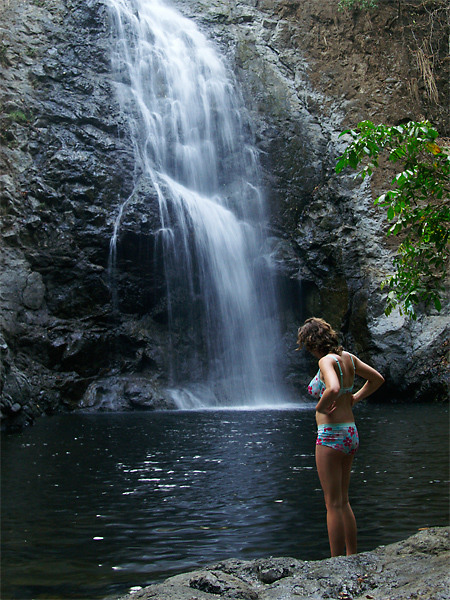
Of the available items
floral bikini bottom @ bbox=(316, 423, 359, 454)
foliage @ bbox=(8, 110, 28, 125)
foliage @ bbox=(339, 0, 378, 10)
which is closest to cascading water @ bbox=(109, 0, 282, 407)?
foliage @ bbox=(8, 110, 28, 125)

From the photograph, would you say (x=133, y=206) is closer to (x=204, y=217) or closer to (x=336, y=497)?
(x=204, y=217)

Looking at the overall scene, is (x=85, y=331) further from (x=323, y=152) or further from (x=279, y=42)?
(x=279, y=42)

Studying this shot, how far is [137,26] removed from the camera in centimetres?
2342

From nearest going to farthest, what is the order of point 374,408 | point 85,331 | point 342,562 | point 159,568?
point 342,562, point 159,568, point 374,408, point 85,331

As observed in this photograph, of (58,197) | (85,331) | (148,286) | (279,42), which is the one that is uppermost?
(279,42)

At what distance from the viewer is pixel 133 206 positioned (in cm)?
1866

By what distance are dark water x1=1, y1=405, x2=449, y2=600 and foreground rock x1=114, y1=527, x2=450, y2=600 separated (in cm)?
70

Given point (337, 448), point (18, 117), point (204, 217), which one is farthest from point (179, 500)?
point (18, 117)

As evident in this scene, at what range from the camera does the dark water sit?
3809 millimetres

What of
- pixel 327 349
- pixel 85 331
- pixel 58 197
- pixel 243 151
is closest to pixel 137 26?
pixel 243 151

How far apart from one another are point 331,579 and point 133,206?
1712 centimetres

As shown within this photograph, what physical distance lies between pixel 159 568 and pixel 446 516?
2682 mm

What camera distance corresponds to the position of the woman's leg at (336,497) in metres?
3.21

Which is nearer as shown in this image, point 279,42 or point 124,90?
point 124,90
